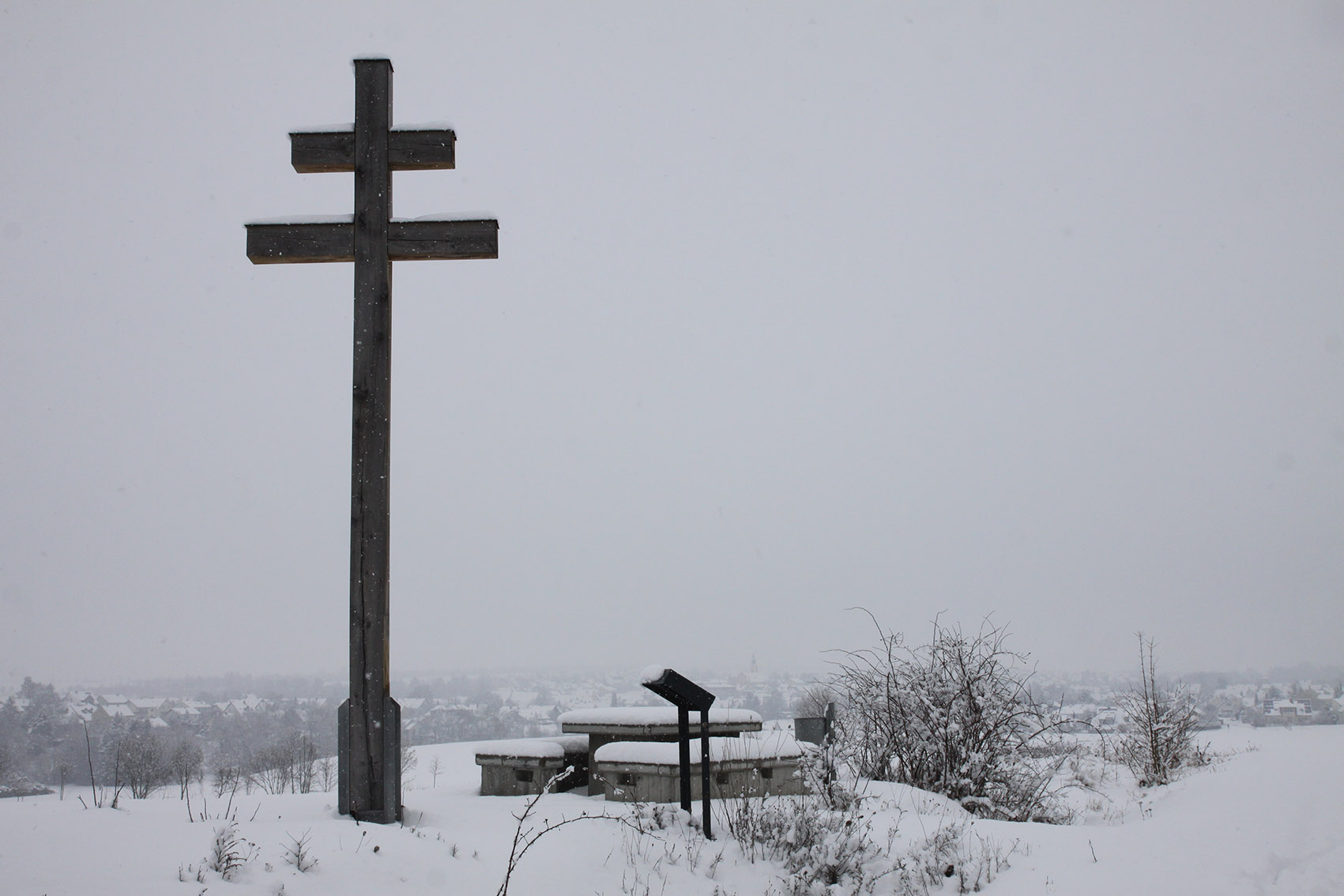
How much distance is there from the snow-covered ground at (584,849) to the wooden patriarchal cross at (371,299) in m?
0.45

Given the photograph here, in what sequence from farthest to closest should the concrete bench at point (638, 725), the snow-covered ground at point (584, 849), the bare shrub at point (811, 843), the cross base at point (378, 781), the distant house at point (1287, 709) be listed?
the distant house at point (1287, 709)
the concrete bench at point (638, 725)
the bare shrub at point (811, 843)
the cross base at point (378, 781)
the snow-covered ground at point (584, 849)

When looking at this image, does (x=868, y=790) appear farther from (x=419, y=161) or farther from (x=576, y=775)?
(x=419, y=161)

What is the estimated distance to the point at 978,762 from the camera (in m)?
7.64

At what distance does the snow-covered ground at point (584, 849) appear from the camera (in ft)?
11.8

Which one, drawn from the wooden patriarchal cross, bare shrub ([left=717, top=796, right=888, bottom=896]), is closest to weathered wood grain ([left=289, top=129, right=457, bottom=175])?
the wooden patriarchal cross

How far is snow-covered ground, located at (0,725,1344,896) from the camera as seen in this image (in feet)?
11.8

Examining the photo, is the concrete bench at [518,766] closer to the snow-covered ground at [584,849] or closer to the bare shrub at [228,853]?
the snow-covered ground at [584,849]

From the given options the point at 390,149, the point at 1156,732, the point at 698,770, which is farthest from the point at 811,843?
the point at 1156,732

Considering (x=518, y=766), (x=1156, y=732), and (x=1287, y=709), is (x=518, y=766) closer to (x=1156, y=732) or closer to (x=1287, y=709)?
(x=1156, y=732)

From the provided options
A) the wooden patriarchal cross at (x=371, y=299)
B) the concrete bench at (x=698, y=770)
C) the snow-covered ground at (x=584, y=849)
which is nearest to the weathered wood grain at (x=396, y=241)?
the wooden patriarchal cross at (x=371, y=299)

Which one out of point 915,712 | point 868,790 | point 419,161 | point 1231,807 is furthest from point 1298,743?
point 419,161

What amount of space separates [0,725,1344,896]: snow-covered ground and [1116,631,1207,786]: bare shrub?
16.5ft

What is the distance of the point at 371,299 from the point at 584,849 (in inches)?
145

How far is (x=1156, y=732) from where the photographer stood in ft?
38.3
